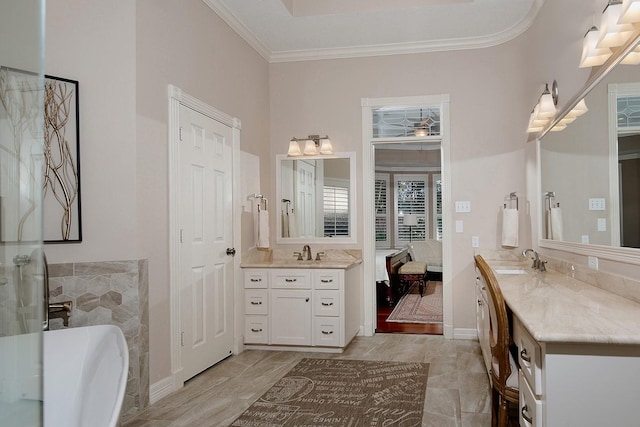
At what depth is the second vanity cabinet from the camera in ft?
14.5

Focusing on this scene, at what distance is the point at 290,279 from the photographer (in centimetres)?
448

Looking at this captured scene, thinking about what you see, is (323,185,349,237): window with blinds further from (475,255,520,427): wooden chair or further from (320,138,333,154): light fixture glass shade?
(475,255,520,427): wooden chair

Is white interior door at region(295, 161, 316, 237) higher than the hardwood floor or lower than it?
higher

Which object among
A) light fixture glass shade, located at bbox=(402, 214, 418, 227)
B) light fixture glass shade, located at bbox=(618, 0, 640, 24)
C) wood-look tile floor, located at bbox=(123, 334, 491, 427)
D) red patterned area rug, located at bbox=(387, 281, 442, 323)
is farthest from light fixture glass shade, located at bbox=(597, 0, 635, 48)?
light fixture glass shade, located at bbox=(402, 214, 418, 227)

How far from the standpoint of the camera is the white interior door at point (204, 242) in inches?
139

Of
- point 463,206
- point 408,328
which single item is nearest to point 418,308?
point 408,328

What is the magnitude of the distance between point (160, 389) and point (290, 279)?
1.60 meters

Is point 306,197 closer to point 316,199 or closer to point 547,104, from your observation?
point 316,199

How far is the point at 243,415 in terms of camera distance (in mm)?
2947

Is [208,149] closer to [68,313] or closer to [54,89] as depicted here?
[54,89]

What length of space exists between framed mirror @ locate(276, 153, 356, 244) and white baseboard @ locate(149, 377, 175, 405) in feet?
7.29

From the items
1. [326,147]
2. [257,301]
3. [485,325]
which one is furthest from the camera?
[326,147]

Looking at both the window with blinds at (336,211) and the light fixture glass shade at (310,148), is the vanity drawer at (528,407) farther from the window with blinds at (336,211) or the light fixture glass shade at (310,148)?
the light fixture glass shade at (310,148)

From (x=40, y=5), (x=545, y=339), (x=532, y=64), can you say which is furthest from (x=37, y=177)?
(x=532, y=64)
